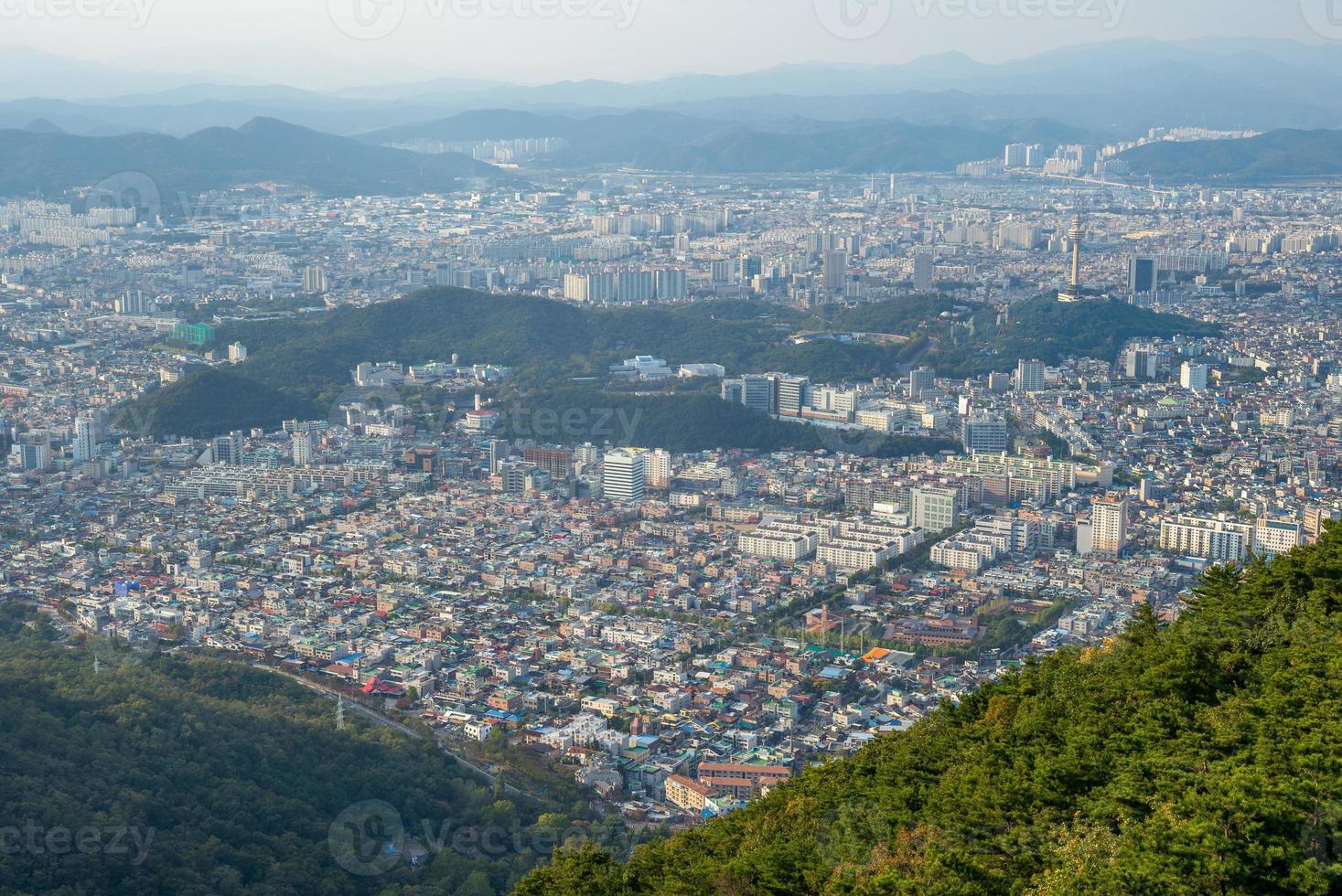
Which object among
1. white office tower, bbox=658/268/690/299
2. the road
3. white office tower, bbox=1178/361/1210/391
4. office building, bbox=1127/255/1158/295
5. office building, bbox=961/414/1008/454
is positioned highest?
office building, bbox=1127/255/1158/295

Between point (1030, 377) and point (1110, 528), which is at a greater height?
point (1030, 377)

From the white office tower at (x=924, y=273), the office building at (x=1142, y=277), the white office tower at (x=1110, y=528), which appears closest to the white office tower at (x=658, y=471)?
the white office tower at (x=1110, y=528)

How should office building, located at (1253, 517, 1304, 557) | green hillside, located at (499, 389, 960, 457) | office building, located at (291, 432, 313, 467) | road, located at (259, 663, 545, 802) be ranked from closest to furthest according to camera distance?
road, located at (259, 663, 545, 802), office building, located at (1253, 517, 1304, 557), office building, located at (291, 432, 313, 467), green hillside, located at (499, 389, 960, 457)

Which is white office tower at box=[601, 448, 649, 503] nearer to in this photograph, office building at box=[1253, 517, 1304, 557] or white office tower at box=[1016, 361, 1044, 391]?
office building at box=[1253, 517, 1304, 557]

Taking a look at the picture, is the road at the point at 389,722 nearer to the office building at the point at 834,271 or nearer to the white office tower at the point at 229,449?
the white office tower at the point at 229,449

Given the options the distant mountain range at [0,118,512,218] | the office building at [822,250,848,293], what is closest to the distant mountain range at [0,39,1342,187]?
the distant mountain range at [0,118,512,218]

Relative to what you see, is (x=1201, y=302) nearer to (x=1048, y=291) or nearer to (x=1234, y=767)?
(x=1048, y=291)

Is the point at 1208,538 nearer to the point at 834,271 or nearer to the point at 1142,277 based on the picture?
the point at 1142,277

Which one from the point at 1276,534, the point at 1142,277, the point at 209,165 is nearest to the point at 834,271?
the point at 1142,277
